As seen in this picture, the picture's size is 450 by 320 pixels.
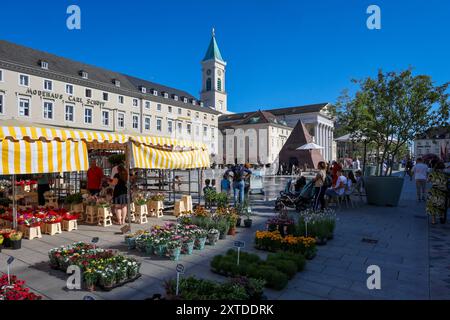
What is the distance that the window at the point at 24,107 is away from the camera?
36959mm

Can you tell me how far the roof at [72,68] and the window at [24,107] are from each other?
14.1 feet

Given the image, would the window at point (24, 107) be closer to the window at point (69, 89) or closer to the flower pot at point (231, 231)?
the window at point (69, 89)

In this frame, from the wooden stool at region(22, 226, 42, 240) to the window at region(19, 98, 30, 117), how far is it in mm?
36309

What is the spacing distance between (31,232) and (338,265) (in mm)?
6760

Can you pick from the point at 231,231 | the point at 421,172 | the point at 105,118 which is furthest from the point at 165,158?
the point at 105,118

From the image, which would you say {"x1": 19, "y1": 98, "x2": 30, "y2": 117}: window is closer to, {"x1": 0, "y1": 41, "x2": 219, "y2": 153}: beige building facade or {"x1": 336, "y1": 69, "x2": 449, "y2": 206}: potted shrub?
{"x1": 0, "y1": 41, "x2": 219, "y2": 153}: beige building facade

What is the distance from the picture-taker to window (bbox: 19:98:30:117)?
121ft

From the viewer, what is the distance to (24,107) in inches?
1469

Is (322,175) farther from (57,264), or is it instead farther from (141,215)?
(57,264)

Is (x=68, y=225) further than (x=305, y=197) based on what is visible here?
No

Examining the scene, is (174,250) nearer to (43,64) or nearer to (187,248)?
(187,248)

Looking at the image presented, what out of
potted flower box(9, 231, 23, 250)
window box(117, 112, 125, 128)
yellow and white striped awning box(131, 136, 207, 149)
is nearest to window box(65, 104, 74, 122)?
window box(117, 112, 125, 128)

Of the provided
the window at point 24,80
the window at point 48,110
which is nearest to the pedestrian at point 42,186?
the window at point 24,80
